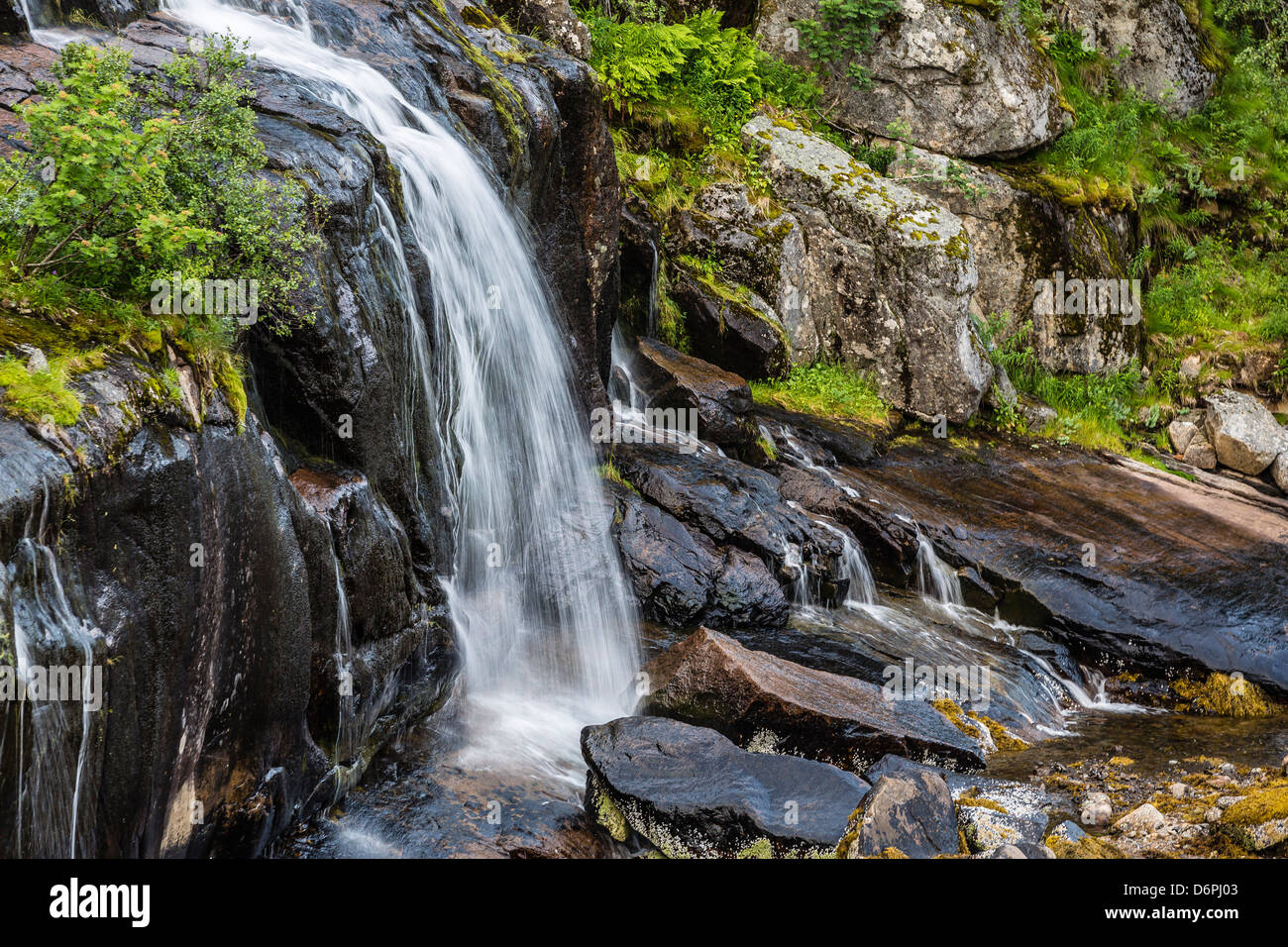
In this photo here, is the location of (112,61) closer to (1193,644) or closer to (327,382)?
(327,382)

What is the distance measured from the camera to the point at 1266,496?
47.9 ft

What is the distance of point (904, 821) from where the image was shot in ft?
17.5

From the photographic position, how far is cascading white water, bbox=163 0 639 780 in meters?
7.98

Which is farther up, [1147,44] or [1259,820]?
[1147,44]

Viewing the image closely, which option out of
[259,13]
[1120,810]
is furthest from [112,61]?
[1120,810]

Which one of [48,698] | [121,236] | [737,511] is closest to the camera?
[48,698]

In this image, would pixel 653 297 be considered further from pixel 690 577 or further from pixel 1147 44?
pixel 1147 44

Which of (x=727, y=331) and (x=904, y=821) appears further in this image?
(x=727, y=331)

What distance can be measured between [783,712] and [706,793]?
1298mm

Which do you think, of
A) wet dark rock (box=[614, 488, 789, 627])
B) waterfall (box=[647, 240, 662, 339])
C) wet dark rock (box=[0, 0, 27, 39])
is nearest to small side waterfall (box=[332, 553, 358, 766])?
wet dark rock (box=[614, 488, 789, 627])

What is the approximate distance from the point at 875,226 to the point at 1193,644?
8.49m

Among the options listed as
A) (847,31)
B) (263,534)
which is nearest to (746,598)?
(263,534)

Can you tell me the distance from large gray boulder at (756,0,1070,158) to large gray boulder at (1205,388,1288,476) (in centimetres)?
636

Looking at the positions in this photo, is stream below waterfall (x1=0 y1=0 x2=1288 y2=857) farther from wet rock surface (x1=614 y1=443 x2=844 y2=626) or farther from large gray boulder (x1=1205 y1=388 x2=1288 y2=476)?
large gray boulder (x1=1205 y1=388 x2=1288 y2=476)
